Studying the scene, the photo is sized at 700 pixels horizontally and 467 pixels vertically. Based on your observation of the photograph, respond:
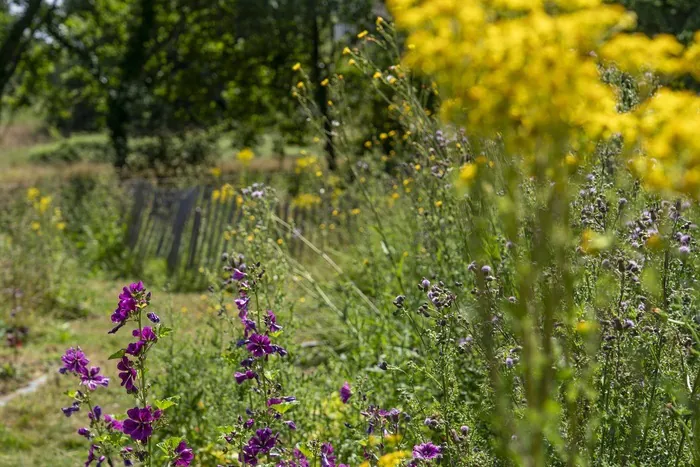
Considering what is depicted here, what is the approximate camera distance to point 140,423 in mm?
2301

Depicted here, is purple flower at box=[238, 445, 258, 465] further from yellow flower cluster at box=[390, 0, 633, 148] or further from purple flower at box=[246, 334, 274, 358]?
yellow flower cluster at box=[390, 0, 633, 148]

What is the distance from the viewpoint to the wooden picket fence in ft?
26.7

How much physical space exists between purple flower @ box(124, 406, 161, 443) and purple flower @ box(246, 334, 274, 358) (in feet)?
1.07

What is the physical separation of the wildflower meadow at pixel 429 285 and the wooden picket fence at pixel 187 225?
0.10ft

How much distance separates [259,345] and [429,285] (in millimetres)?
551

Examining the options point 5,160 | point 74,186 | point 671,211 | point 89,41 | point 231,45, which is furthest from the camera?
point 5,160

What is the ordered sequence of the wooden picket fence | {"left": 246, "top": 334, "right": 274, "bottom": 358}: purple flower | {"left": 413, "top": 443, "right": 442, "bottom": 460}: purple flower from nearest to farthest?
{"left": 413, "top": 443, "right": 442, "bottom": 460}: purple flower < {"left": 246, "top": 334, "right": 274, "bottom": 358}: purple flower < the wooden picket fence

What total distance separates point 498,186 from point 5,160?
25312mm

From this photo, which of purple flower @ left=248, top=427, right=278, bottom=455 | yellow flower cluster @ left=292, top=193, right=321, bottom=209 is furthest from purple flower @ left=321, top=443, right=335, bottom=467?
yellow flower cluster @ left=292, top=193, right=321, bottom=209

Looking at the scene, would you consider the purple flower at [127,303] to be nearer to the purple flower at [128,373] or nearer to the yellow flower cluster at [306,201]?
the purple flower at [128,373]

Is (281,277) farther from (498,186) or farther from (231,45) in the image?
(231,45)

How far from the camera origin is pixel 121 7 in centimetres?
1819

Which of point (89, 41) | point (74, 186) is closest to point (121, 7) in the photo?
point (89, 41)

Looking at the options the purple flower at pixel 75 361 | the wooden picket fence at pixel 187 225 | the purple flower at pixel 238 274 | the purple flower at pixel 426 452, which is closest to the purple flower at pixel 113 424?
the purple flower at pixel 75 361
